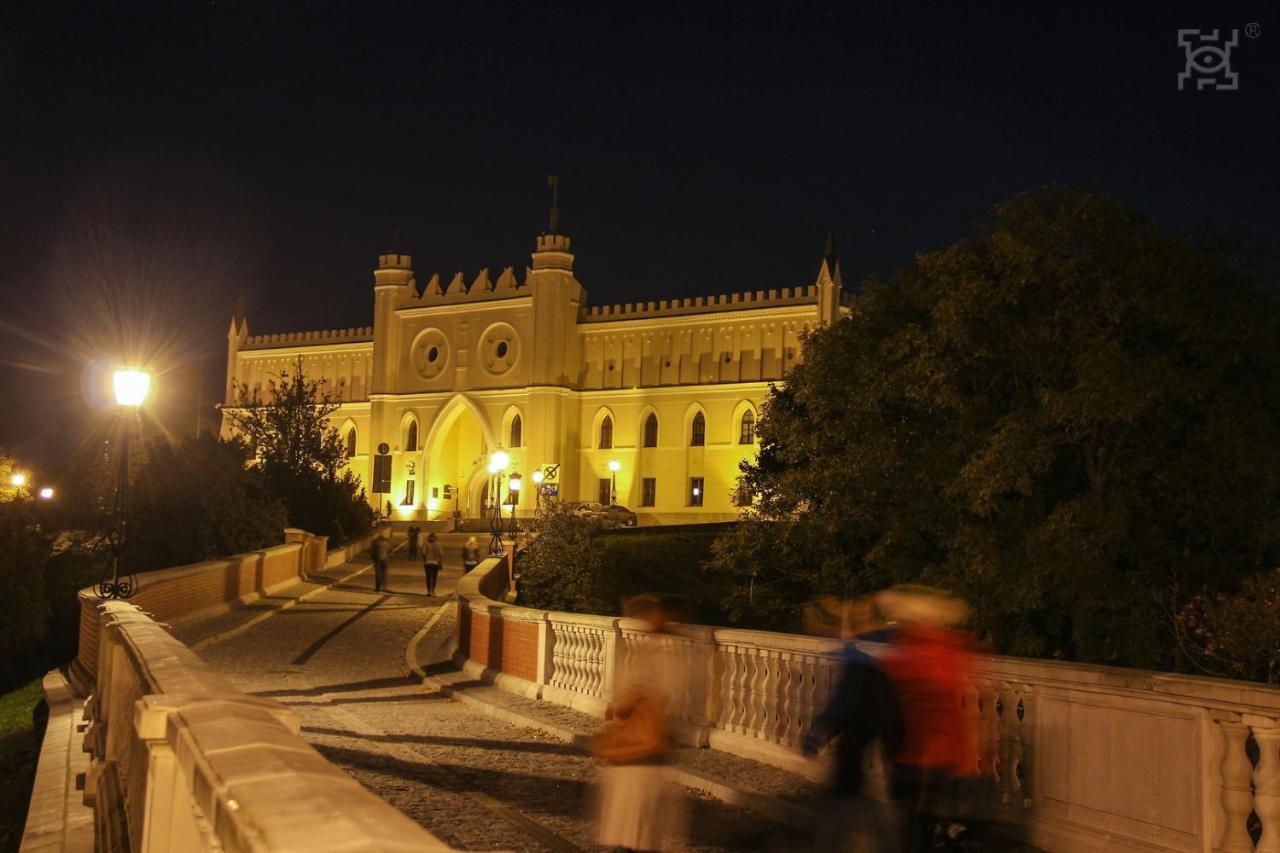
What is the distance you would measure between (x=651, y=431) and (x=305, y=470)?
22314mm

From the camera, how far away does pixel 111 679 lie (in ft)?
30.8

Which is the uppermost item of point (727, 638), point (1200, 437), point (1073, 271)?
point (1073, 271)

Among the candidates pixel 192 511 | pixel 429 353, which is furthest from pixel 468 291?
pixel 192 511

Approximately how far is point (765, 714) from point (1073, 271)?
12.7 metres

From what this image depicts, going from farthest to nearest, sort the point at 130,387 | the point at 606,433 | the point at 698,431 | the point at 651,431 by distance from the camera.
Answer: the point at 606,433
the point at 651,431
the point at 698,431
the point at 130,387

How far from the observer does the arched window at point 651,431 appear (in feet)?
214

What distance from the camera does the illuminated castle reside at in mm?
63219

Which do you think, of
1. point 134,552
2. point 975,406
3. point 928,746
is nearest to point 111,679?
point 928,746

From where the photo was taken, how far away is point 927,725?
20.3 ft

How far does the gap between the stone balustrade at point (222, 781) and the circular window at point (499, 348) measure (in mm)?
60965

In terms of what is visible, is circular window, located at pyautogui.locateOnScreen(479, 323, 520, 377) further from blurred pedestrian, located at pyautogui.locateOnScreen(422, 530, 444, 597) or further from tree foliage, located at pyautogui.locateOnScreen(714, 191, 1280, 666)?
tree foliage, located at pyautogui.locateOnScreen(714, 191, 1280, 666)

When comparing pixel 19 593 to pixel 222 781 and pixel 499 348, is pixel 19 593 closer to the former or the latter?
pixel 222 781

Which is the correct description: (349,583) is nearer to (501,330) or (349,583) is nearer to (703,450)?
(703,450)

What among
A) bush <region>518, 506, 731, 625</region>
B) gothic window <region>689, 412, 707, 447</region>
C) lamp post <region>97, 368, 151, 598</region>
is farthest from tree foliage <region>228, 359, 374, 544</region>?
lamp post <region>97, 368, 151, 598</region>
